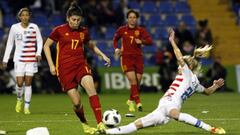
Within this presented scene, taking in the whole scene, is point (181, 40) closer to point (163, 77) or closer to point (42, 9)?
point (163, 77)

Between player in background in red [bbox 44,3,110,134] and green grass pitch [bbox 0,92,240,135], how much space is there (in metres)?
0.60

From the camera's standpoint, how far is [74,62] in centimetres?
1355

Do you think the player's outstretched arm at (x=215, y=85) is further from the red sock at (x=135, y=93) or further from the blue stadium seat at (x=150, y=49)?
the blue stadium seat at (x=150, y=49)

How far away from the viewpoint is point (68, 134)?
13047mm

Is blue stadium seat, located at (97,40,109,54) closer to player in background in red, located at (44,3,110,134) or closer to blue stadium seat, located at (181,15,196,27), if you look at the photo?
blue stadium seat, located at (181,15,196,27)

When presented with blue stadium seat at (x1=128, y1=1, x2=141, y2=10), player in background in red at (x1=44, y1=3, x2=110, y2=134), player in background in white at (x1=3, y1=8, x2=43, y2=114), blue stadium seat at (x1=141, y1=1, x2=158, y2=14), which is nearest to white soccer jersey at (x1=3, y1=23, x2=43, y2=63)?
player in background in white at (x1=3, y1=8, x2=43, y2=114)

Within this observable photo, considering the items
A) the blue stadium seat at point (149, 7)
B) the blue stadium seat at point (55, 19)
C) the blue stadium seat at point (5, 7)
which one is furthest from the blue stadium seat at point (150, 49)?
the blue stadium seat at point (5, 7)

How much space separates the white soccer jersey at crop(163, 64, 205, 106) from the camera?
12852 mm

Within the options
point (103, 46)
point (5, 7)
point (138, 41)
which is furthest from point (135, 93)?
point (5, 7)

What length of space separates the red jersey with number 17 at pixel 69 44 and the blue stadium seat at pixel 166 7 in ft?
66.3

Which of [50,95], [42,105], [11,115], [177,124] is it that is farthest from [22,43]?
[50,95]

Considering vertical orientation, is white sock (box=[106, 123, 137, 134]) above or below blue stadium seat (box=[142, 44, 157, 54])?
above

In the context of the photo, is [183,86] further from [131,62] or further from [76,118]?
[131,62]

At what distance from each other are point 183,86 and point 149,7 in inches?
830
